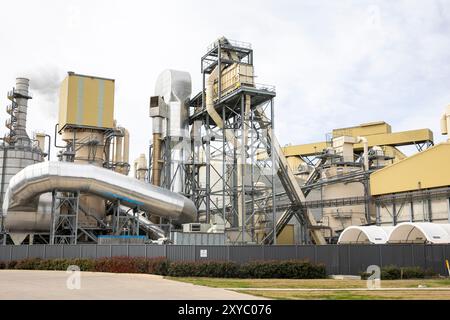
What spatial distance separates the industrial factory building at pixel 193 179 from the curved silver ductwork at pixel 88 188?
9 cm

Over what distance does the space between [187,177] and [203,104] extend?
325 inches

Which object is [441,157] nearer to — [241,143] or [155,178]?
[241,143]

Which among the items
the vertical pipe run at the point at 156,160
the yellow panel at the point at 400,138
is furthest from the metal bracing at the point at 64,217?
the yellow panel at the point at 400,138

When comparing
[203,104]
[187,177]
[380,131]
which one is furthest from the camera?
[380,131]

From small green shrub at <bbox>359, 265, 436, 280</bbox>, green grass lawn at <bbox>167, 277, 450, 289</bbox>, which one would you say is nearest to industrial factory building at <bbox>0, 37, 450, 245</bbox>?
small green shrub at <bbox>359, 265, 436, 280</bbox>

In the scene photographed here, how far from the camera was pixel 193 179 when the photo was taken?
54.0 metres

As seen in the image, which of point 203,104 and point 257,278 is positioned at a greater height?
point 203,104

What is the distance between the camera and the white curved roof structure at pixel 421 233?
121 ft

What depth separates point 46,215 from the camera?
1802 inches

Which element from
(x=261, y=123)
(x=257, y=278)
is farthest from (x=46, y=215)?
(x=257, y=278)

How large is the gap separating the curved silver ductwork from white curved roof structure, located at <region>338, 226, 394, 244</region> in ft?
45.1

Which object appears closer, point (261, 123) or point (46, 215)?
point (46, 215)

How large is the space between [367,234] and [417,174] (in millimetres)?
9723

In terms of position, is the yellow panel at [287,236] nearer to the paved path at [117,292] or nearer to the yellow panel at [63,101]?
the yellow panel at [63,101]
